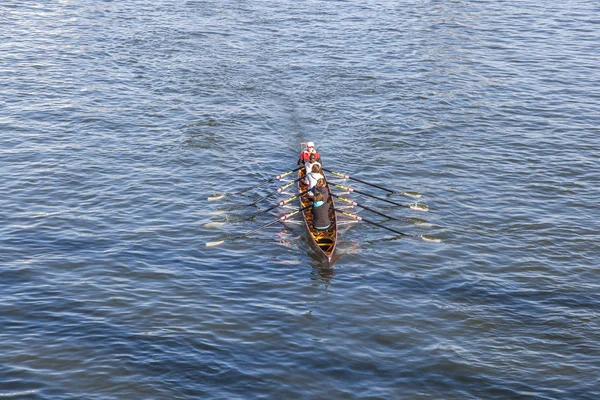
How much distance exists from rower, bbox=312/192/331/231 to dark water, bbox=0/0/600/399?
3.92 ft

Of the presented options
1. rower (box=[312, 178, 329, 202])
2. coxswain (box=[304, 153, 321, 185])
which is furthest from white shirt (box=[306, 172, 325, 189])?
rower (box=[312, 178, 329, 202])

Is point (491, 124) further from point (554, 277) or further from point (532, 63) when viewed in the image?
point (554, 277)

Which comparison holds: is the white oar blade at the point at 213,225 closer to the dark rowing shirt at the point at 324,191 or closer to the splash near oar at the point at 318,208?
the splash near oar at the point at 318,208

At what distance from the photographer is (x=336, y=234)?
2823 cm

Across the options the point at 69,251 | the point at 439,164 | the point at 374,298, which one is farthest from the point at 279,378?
the point at 439,164

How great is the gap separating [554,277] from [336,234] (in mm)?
8015

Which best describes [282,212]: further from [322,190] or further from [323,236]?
[323,236]

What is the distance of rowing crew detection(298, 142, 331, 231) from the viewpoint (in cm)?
2855

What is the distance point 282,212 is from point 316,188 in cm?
267

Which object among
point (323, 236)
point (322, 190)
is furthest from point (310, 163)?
point (323, 236)

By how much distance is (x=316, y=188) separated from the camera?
2944 centimetres

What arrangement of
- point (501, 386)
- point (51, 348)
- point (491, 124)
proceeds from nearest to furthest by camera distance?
point (501, 386) < point (51, 348) < point (491, 124)

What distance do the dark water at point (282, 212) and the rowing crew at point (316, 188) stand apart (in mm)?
1343

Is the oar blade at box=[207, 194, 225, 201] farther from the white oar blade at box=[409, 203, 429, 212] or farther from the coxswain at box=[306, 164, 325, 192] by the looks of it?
the white oar blade at box=[409, 203, 429, 212]
